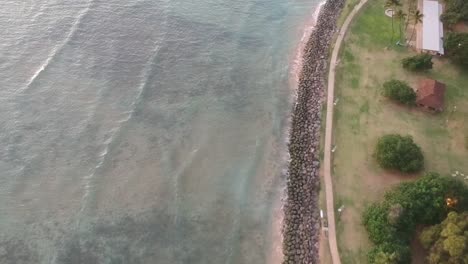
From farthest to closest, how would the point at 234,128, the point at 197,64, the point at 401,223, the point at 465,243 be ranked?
the point at 197,64
the point at 234,128
the point at 401,223
the point at 465,243

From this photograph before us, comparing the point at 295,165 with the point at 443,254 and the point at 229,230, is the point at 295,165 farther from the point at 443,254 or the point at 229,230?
the point at 443,254

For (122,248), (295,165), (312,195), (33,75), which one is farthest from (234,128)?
(33,75)

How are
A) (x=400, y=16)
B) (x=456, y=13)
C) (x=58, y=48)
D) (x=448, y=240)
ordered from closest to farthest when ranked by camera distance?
1. (x=448, y=240)
2. (x=58, y=48)
3. (x=400, y=16)
4. (x=456, y=13)

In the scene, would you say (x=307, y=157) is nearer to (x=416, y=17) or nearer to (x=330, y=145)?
(x=330, y=145)

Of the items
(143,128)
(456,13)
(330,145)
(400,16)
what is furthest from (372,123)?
(143,128)

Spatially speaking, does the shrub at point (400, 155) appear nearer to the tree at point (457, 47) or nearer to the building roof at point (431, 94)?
the building roof at point (431, 94)

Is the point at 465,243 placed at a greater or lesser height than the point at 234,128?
lesser
